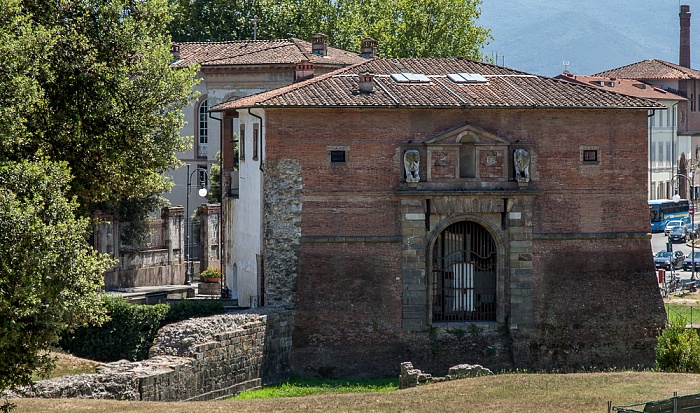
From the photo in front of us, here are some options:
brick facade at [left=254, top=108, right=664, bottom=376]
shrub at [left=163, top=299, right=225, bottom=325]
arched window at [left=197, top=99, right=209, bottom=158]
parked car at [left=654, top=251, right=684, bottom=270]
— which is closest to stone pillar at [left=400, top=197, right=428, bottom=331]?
brick facade at [left=254, top=108, right=664, bottom=376]

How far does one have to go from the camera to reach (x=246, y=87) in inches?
2510

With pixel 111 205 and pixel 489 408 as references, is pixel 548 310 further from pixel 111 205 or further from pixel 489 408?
pixel 111 205

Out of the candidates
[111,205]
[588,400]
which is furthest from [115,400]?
[111,205]

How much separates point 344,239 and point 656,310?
10610mm

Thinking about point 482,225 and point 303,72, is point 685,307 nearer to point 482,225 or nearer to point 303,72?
point 482,225

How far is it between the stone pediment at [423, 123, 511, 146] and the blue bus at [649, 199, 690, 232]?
4272 centimetres

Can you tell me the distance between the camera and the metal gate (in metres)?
39.2

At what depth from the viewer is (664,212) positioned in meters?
80.2

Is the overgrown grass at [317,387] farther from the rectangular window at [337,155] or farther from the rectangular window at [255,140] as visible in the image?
the rectangular window at [255,140]

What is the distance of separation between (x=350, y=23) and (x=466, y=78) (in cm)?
3893

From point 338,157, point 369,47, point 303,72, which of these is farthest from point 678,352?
point 369,47

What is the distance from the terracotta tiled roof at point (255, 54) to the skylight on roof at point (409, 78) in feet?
60.4

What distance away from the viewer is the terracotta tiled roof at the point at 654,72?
10738cm

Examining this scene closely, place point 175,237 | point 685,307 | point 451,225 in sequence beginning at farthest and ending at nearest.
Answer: point 175,237 → point 685,307 → point 451,225
